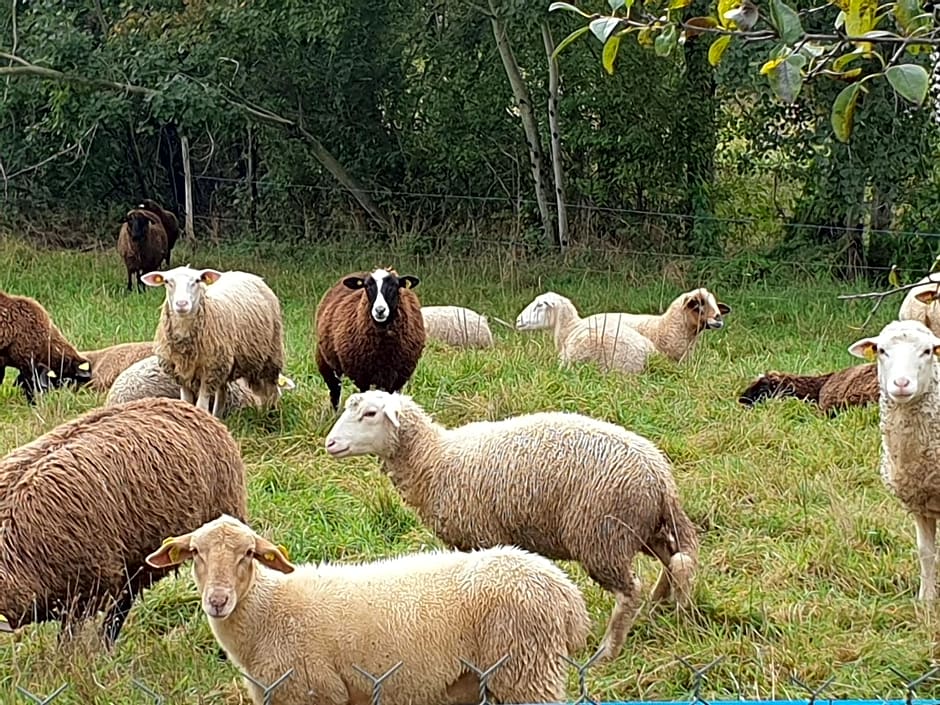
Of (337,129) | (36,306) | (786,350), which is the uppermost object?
(337,129)

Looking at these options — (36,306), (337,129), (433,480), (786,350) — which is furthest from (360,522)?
(337,129)

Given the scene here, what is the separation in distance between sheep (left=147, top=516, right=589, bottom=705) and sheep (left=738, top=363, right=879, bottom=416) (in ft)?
15.5

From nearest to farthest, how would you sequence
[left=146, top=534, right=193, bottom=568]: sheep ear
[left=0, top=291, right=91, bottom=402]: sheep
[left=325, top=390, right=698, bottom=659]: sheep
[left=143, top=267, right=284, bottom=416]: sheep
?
1. [left=146, top=534, right=193, bottom=568]: sheep ear
2. [left=325, top=390, right=698, bottom=659]: sheep
3. [left=143, top=267, right=284, bottom=416]: sheep
4. [left=0, top=291, right=91, bottom=402]: sheep

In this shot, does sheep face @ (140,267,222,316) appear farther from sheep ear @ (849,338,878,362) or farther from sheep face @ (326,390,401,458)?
sheep ear @ (849,338,878,362)

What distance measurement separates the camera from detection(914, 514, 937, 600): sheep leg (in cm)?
494

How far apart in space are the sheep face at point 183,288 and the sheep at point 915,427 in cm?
419

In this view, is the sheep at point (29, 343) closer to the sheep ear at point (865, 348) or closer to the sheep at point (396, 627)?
the sheep at point (396, 627)

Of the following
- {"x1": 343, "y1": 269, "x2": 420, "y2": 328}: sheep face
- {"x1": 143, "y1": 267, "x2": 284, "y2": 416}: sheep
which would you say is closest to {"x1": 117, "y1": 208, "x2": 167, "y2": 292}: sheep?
{"x1": 143, "y1": 267, "x2": 284, "y2": 416}: sheep

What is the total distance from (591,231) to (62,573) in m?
12.0

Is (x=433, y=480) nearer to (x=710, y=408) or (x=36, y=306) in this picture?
(x=710, y=408)

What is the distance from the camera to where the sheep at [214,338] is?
304 inches

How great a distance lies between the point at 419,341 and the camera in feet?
27.5

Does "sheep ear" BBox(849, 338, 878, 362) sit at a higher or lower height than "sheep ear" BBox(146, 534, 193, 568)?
higher

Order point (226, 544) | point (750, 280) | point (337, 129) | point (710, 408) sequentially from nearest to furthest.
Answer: point (226, 544) → point (710, 408) → point (750, 280) → point (337, 129)
